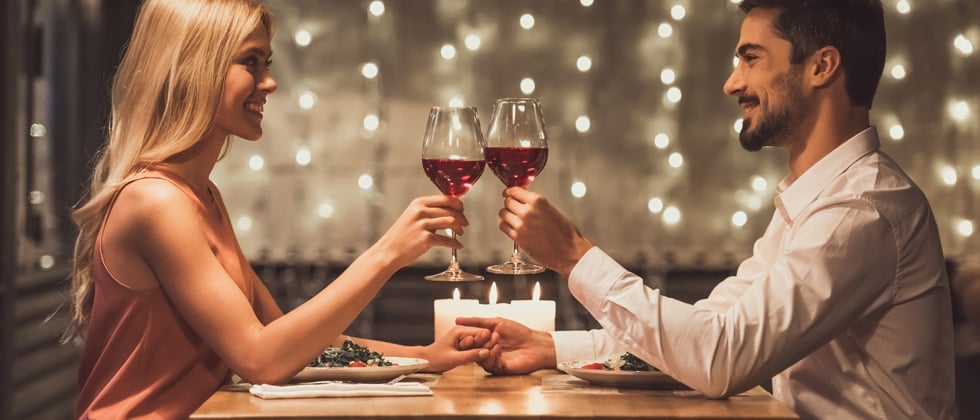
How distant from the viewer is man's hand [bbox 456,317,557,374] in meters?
2.09

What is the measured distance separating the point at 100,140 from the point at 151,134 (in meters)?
Answer: 3.02

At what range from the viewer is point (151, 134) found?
2.12 meters

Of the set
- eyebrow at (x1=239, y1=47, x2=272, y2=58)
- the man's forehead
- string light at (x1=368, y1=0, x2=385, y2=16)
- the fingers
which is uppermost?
string light at (x1=368, y1=0, x2=385, y2=16)

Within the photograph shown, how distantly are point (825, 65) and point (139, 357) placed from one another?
4.39ft

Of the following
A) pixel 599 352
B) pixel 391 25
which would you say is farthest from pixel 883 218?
pixel 391 25

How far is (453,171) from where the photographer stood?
1926mm

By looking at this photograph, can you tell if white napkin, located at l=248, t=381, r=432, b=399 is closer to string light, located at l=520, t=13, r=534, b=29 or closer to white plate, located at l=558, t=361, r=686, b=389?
white plate, located at l=558, t=361, r=686, b=389

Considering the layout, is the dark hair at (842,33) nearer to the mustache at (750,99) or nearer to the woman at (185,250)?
the mustache at (750,99)

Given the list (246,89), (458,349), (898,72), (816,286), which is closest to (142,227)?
(246,89)

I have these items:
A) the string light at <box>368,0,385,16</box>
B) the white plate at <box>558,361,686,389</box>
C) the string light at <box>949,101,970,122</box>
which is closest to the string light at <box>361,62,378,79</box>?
the string light at <box>368,0,385,16</box>

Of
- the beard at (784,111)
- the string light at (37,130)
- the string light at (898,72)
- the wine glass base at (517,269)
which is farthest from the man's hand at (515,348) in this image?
the string light at (898,72)

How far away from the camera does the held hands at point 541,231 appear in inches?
75.4

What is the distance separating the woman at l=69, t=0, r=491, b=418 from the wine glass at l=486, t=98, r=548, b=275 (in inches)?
4.4

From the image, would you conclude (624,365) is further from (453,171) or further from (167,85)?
(167,85)
